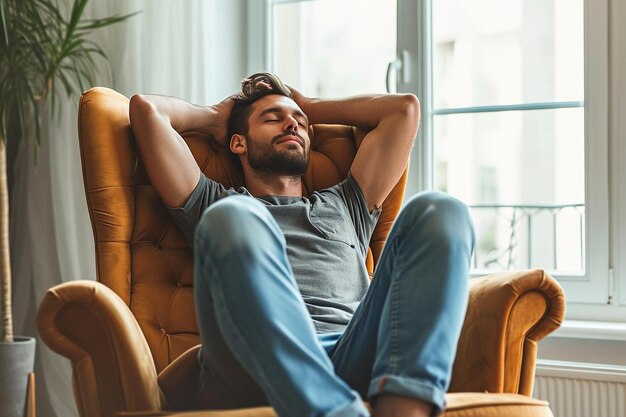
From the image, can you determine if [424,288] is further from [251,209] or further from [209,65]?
[209,65]

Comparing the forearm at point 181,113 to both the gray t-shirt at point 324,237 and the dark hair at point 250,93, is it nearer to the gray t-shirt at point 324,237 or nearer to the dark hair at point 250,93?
the dark hair at point 250,93

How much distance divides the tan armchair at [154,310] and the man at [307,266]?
69 millimetres

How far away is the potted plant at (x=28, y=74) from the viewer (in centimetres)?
227

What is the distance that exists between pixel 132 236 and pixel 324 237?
0.45 m

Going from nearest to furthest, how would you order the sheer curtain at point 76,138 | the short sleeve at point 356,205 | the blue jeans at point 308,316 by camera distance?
1. the blue jeans at point 308,316
2. the short sleeve at point 356,205
3. the sheer curtain at point 76,138

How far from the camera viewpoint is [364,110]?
2.09 meters

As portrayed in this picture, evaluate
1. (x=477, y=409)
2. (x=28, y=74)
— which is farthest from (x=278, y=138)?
(x=28, y=74)

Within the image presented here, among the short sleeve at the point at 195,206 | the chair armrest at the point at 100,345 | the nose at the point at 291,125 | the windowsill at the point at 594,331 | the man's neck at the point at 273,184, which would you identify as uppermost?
the nose at the point at 291,125

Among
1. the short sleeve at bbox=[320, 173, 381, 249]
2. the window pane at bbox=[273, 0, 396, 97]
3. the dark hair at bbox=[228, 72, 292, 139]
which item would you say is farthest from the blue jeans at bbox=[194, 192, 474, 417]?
the window pane at bbox=[273, 0, 396, 97]

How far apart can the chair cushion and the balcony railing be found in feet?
3.83

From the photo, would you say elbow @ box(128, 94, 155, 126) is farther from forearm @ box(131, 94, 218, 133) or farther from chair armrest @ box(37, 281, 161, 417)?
chair armrest @ box(37, 281, 161, 417)

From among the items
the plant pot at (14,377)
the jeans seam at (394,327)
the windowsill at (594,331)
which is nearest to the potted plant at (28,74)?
the plant pot at (14,377)

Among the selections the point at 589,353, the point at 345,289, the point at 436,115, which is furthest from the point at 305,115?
the point at 589,353

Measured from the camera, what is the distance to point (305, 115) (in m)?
2.10
